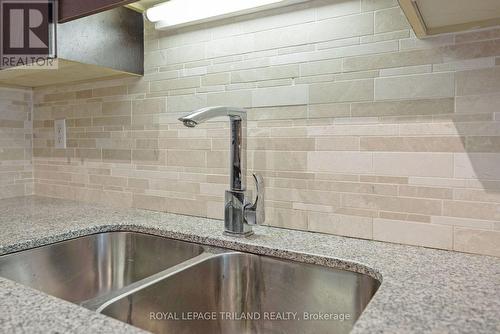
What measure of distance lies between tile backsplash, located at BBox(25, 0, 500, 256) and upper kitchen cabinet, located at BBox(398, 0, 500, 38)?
0.9 inches

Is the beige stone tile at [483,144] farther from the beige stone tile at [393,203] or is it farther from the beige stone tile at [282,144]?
the beige stone tile at [282,144]

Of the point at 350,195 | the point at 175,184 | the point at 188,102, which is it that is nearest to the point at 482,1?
the point at 350,195

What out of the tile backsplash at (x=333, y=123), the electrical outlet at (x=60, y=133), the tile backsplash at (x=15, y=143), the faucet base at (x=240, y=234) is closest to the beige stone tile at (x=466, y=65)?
the tile backsplash at (x=333, y=123)

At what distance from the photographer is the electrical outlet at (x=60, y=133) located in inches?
59.6

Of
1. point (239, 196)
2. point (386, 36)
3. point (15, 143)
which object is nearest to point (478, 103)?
point (386, 36)

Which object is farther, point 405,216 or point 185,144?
point 185,144

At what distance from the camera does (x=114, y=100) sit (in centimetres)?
134

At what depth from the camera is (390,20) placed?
85 centimetres

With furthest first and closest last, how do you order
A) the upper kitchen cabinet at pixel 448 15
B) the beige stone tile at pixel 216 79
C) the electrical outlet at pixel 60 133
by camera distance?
the electrical outlet at pixel 60 133 < the beige stone tile at pixel 216 79 < the upper kitchen cabinet at pixel 448 15

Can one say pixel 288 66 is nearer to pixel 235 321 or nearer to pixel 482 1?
pixel 482 1

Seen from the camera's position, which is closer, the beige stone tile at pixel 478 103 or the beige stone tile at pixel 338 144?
the beige stone tile at pixel 478 103

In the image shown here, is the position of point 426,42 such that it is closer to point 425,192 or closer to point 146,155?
point 425,192

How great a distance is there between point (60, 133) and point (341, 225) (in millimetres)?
1259
